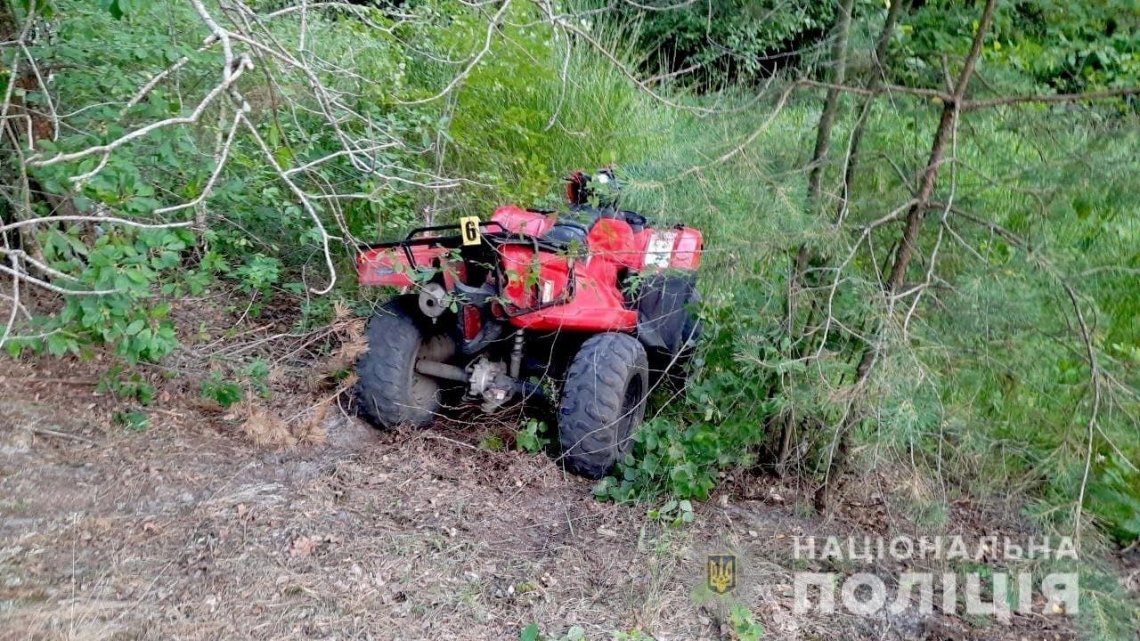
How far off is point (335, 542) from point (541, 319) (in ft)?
4.62

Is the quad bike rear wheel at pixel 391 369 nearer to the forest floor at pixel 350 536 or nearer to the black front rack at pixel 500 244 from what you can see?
the forest floor at pixel 350 536

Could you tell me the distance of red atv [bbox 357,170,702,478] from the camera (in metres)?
4.11

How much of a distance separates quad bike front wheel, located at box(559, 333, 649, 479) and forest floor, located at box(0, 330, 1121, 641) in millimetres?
153

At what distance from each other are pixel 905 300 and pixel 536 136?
3634 mm

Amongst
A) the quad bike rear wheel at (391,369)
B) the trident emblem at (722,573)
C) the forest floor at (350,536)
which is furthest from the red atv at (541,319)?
the trident emblem at (722,573)

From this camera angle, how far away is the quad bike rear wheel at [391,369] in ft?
14.4

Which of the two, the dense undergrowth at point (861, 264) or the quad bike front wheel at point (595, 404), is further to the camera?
the quad bike front wheel at point (595, 404)

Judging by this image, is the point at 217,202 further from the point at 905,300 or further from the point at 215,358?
the point at 905,300

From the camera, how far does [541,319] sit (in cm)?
421

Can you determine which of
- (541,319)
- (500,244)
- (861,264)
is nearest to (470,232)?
(500,244)

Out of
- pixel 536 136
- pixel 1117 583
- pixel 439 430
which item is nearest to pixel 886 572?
pixel 1117 583

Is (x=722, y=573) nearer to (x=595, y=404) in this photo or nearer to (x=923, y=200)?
(x=595, y=404)

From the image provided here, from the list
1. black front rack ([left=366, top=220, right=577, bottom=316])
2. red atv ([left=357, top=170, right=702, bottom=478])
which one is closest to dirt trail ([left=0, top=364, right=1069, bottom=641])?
red atv ([left=357, top=170, right=702, bottom=478])

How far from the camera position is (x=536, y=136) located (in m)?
6.38
